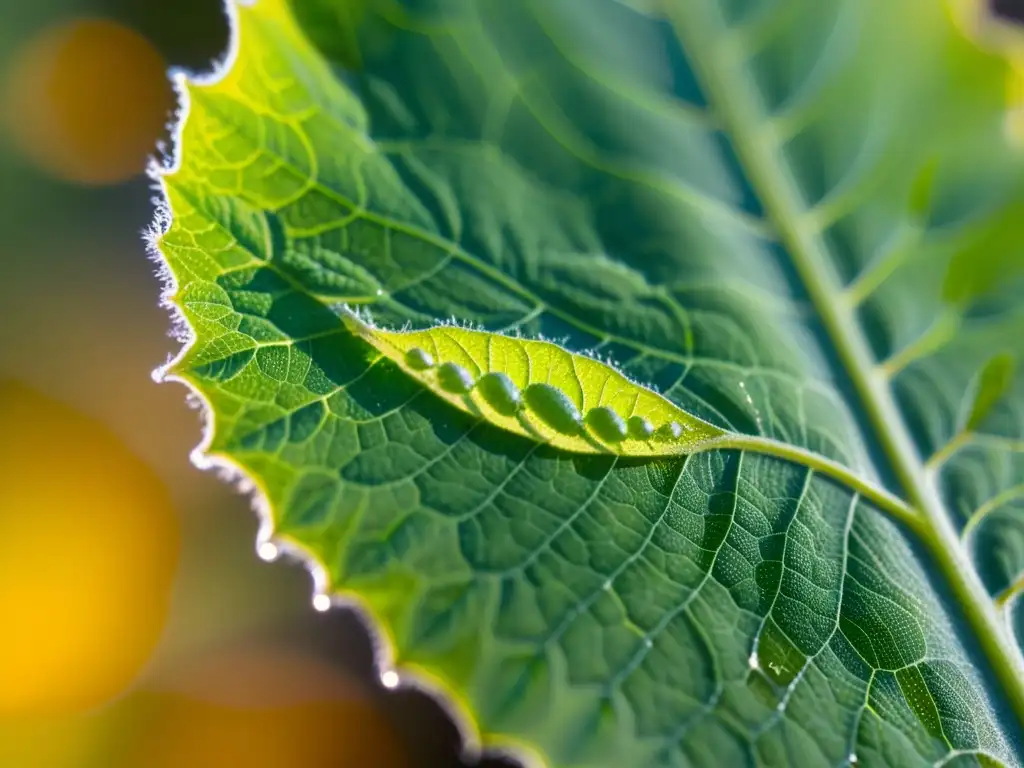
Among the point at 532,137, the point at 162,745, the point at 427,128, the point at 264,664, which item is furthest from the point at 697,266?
the point at 162,745

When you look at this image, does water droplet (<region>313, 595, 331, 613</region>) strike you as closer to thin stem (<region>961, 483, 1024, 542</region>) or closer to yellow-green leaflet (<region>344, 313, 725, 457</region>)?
yellow-green leaflet (<region>344, 313, 725, 457</region>)

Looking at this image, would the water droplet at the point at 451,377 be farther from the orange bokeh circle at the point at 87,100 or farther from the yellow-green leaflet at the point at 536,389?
the orange bokeh circle at the point at 87,100

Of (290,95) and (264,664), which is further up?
(290,95)

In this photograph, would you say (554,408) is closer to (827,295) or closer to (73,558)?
(827,295)

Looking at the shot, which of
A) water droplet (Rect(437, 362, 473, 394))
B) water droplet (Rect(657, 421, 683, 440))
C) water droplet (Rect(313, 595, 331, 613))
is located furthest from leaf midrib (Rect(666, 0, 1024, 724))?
water droplet (Rect(313, 595, 331, 613))

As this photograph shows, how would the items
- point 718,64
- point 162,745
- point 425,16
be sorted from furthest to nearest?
point 162,745 → point 718,64 → point 425,16

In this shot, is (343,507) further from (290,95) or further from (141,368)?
(141,368)

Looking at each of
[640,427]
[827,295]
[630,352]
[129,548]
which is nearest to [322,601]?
[640,427]

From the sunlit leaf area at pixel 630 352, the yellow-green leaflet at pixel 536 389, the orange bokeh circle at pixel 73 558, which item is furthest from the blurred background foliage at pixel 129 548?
the yellow-green leaflet at pixel 536 389
